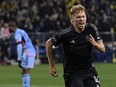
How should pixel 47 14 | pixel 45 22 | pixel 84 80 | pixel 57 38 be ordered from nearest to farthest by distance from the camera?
1. pixel 84 80
2. pixel 57 38
3. pixel 45 22
4. pixel 47 14

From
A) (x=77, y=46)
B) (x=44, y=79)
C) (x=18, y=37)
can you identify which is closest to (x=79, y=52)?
(x=77, y=46)

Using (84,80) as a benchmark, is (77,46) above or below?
above

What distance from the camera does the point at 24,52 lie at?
16.1 metres

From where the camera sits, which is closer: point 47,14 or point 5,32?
point 5,32

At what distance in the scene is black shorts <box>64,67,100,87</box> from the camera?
881 centimetres

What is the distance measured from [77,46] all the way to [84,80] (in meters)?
0.63

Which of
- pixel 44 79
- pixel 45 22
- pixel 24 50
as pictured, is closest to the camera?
pixel 24 50

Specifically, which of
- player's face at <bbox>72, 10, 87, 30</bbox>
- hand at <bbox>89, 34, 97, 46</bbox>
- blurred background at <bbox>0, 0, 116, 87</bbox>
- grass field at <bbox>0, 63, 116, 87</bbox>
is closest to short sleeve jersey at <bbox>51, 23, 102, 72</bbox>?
hand at <bbox>89, 34, 97, 46</bbox>

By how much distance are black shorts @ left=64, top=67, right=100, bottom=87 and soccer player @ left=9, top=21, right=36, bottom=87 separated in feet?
21.1

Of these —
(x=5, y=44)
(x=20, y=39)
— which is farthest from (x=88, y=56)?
(x=5, y=44)

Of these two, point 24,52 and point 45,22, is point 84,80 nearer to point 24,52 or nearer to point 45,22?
point 24,52

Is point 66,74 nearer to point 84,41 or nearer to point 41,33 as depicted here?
point 84,41

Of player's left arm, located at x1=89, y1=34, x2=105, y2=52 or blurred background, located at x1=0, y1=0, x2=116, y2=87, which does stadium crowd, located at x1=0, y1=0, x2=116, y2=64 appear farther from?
player's left arm, located at x1=89, y1=34, x2=105, y2=52

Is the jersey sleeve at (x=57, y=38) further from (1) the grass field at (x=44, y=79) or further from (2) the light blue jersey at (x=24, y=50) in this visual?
(1) the grass field at (x=44, y=79)
